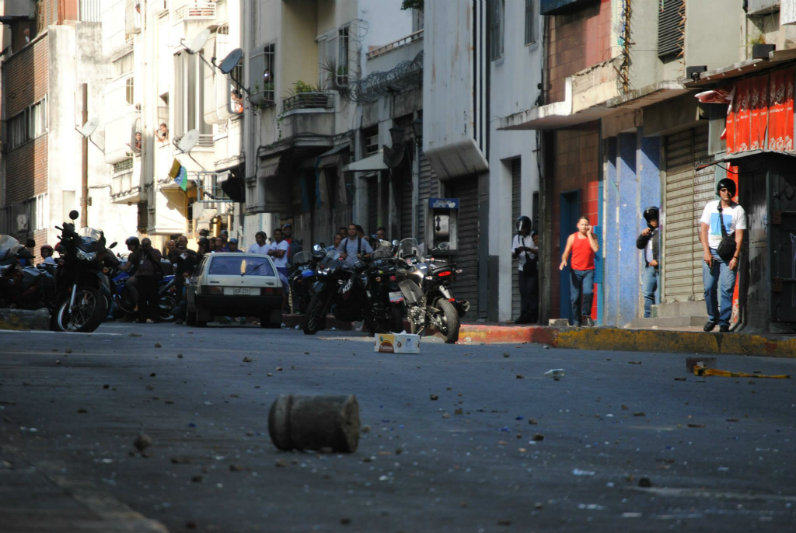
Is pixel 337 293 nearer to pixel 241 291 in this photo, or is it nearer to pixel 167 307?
pixel 241 291

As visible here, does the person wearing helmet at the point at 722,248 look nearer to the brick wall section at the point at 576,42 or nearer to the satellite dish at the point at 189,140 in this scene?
the brick wall section at the point at 576,42

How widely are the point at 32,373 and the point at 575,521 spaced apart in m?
7.23

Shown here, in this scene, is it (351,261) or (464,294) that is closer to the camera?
(351,261)

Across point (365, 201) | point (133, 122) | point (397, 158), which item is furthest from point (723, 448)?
point (133, 122)

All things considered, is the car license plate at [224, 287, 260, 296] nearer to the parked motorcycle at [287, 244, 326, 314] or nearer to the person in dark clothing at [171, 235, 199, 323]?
the parked motorcycle at [287, 244, 326, 314]

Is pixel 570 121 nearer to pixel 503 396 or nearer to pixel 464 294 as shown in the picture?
pixel 464 294

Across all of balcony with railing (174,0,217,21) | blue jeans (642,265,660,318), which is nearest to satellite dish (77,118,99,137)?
→ balcony with railing (174,0,217,21)

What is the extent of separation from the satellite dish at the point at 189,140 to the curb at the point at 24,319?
29199 mm

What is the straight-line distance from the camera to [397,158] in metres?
36.5

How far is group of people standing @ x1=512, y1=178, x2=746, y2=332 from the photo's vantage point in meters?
19.7

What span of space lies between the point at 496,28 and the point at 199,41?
2030 centimetres

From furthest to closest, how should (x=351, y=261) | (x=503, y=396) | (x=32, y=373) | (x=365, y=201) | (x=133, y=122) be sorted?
1. (x=133, y=122)
2. (x=365, y=201)
3. (x=351, y=261)
4. (x=32, y=373)
5. (x=503, y=396)

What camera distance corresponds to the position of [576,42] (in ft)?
94.4

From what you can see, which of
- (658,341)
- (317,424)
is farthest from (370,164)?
(317,424)
